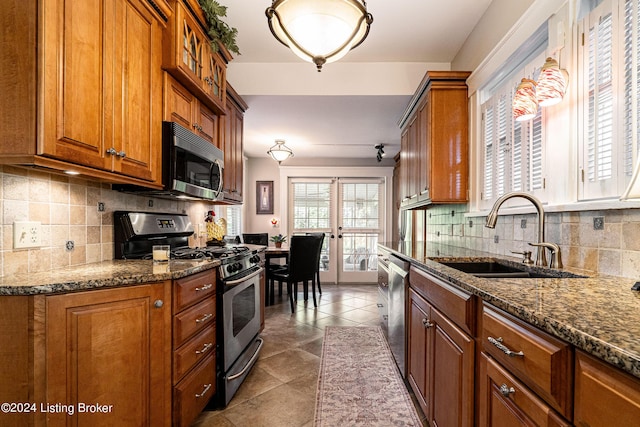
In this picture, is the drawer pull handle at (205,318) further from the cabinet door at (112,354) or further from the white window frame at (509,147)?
the white window frame at (509,147)

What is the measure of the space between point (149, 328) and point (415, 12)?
265 cm

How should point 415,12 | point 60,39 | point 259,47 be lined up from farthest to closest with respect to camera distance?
point 259,47
point 415,12
point 60,39

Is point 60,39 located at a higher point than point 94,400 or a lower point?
higher

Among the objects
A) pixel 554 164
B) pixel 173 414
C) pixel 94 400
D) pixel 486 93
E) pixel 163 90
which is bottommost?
pixel 173 414

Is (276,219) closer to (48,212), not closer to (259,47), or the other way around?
(259,47)

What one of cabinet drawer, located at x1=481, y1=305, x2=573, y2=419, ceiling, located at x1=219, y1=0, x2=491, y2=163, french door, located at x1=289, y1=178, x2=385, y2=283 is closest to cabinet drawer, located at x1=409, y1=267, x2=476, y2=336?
cabinet drawer, located at x1=481, y1=305, x2=573, y2=419

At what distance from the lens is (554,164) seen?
152 centimetres

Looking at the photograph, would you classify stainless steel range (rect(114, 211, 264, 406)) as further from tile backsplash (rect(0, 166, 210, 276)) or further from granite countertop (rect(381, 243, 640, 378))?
granite countertop (rect(381, 243, 640, 378))

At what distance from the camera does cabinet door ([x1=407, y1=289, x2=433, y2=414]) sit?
1.61 meters

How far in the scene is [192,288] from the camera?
160cm

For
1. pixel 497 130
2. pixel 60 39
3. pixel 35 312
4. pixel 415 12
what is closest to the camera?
pixel 35 312

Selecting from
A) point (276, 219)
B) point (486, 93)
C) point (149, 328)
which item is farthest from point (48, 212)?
point (276, 219)

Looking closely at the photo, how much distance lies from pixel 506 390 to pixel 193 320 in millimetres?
1411

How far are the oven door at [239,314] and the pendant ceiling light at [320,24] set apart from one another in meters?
1.46
